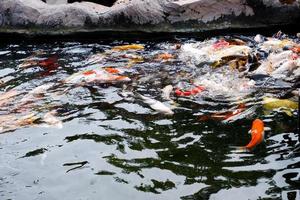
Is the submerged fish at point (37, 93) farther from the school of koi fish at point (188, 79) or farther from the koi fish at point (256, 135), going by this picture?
the koi fish at point (256, 135)

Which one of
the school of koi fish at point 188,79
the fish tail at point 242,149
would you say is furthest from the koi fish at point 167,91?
the fish tail at point 242,149

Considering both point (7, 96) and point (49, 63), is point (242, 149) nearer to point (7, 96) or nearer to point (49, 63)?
point (7, 96)

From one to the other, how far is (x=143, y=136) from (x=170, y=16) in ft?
16.9

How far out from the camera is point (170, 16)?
9.27 m

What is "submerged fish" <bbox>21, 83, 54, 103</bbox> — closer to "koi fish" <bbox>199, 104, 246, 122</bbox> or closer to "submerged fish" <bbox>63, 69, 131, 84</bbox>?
"submerged fish" <bbox>63, 69, 131, 84</bbox>

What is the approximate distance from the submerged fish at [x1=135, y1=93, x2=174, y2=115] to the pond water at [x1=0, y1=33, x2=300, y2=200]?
0.15ft

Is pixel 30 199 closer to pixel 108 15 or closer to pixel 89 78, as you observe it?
pixel 89 78

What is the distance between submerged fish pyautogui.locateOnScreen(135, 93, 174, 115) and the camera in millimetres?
5227

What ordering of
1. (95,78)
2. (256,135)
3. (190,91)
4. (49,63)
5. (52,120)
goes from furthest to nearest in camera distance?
(49,63) → (95,78) → (190,91) → (52,120) → (256,135)

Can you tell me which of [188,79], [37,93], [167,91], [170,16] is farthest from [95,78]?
[170,16]

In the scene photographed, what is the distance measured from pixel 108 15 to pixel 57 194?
246 inches

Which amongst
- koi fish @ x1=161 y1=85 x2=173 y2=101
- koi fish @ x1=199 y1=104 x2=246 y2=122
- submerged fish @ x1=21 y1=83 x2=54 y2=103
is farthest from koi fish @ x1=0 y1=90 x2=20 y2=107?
koi fish @ x1=199 y1=104 x2=246 y2=122

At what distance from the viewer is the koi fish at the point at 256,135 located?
13.9 feet

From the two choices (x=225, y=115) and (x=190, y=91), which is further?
(x=190, y=91)
